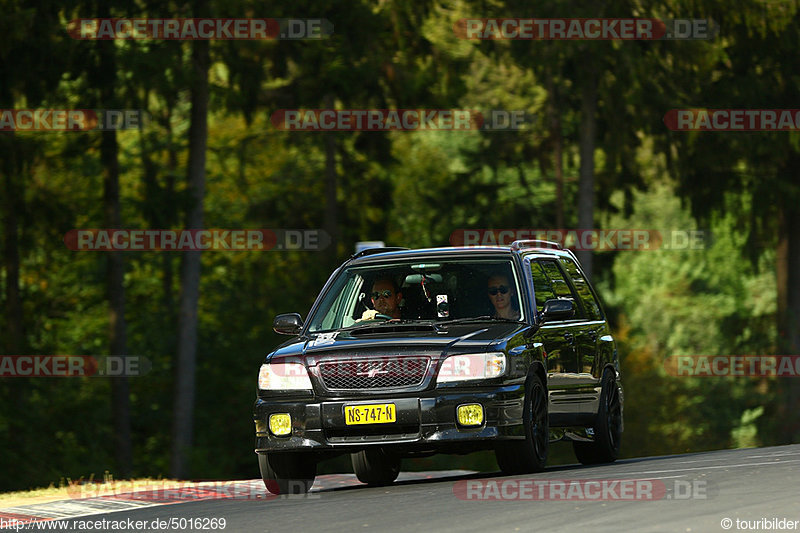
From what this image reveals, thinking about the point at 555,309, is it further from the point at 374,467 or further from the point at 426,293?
the point at 374,467

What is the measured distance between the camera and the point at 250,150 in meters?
47.9

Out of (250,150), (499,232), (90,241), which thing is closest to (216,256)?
(250,150)

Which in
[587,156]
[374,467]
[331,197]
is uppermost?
[587,156]

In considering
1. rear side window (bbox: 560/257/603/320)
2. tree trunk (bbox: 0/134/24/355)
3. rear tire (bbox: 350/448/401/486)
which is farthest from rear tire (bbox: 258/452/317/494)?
tree trunk (bbox: 0/134/24/355)

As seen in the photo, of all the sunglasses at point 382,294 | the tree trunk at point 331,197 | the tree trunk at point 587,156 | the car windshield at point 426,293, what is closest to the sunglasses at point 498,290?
the car windshield at point 426,293

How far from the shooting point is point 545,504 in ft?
34.2

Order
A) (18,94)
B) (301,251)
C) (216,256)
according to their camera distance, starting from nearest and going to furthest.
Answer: (18,94)
(301,251)
(216,256)

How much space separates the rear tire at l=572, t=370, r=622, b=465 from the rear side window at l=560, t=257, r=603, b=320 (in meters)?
0.59

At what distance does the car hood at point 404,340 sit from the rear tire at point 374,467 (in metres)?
1.76

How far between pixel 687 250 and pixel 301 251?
21507 millimetres

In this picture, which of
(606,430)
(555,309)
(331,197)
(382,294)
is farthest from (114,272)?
(555,309)

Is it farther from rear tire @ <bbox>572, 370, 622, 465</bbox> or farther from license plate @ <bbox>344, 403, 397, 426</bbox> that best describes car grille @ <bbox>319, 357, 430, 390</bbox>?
rear tire @ <bbox>572, 370, 622, 465</bbox>

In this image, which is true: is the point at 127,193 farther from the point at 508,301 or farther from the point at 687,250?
the point at 508,301

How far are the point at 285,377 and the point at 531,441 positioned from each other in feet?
6.65
